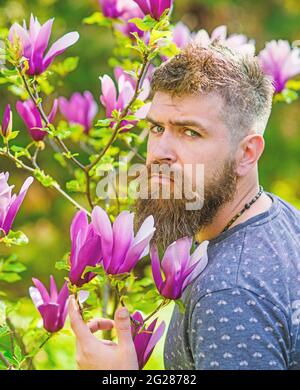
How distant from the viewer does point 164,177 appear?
1.75 m

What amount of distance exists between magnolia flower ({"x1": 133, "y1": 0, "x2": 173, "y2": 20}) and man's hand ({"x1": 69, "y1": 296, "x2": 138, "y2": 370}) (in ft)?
2.29

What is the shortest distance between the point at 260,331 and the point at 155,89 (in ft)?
2.28

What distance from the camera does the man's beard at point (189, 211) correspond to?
1.77 meters

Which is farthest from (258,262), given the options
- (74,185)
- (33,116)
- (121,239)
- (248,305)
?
(33,116)

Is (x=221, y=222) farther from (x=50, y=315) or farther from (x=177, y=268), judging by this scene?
(x=50, y=315)

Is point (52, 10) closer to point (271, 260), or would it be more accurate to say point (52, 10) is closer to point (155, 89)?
point (155, 89)

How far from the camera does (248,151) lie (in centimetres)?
183

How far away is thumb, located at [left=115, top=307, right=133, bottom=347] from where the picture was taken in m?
1.55

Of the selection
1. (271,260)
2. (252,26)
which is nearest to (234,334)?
(271,260)

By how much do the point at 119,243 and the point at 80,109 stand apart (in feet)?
3.36

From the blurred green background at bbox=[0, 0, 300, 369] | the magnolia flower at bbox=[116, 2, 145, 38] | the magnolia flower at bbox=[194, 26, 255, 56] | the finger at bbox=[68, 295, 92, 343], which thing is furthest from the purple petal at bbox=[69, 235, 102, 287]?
the blurred green background at bbox=[0, 0, 300, 369]

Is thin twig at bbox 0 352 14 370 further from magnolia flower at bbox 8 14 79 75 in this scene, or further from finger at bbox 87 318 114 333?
magnolia flower at bbox 8 14 79 75

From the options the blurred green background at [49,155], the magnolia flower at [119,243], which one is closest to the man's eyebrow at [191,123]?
the magnolia flower at [119,243]

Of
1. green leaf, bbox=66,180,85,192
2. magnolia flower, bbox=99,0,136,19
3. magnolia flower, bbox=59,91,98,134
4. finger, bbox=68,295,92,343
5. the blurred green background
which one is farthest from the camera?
the blurred green background
